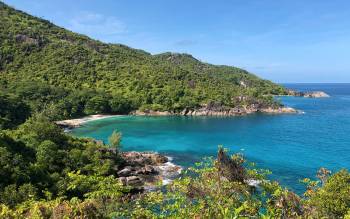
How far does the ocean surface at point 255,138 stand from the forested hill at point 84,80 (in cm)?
1297

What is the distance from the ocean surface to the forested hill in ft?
42.6

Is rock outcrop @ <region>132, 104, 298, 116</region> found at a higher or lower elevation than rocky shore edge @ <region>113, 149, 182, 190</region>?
higher

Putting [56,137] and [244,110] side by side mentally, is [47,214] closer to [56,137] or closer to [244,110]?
[56,137]

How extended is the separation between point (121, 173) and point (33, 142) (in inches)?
524

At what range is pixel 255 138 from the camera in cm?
9056

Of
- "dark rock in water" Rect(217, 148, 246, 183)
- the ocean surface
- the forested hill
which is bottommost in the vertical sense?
the ocean surface

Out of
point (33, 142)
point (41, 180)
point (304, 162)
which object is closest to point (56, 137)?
point (33, 142)

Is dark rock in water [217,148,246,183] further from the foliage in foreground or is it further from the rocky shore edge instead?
the rocky shore edge

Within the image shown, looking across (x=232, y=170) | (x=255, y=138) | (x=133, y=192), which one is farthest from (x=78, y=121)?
(x=232, y=170)

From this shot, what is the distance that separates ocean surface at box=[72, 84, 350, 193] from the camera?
6488 cm

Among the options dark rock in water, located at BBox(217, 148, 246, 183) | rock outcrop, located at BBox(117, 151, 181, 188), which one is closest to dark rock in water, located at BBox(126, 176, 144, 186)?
rock outcrop, located at BBox(117, 151, 181, 188)

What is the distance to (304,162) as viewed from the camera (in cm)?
6556

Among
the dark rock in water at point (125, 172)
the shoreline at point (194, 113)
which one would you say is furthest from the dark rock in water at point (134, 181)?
the shoreline at point (194, 113)

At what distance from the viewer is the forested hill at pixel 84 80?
123m
